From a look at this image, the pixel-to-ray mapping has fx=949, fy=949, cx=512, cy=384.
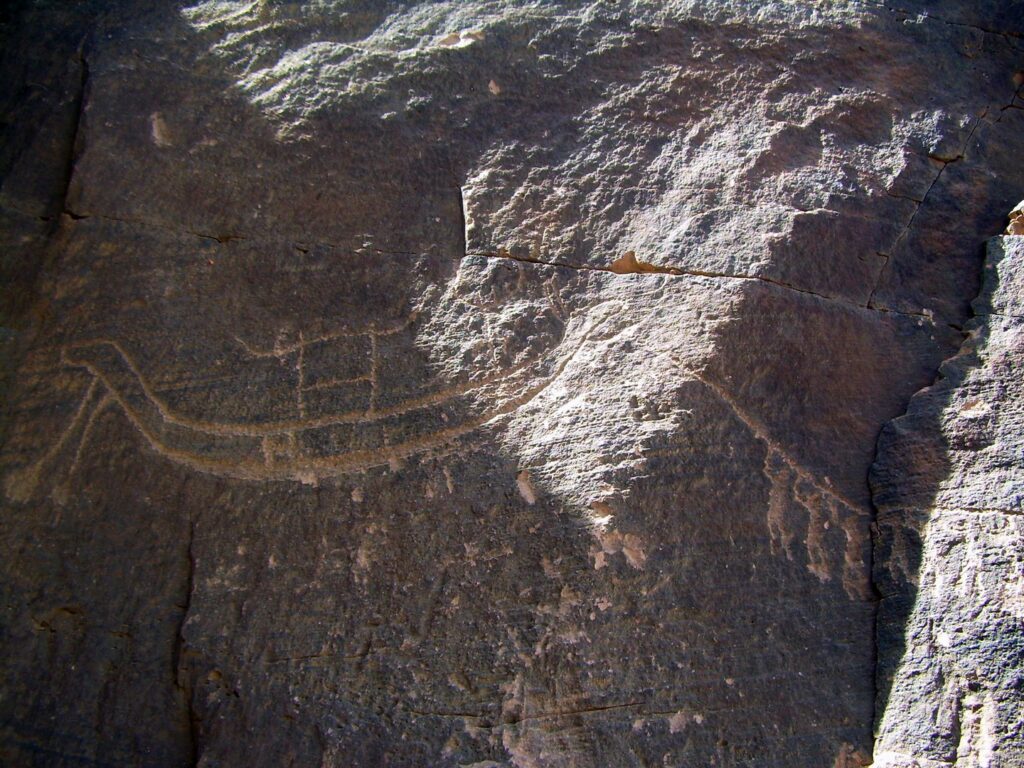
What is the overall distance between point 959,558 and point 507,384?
1111mm

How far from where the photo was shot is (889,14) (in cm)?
282

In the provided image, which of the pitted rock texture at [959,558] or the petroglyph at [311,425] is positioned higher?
the petroglyph at [311,425]

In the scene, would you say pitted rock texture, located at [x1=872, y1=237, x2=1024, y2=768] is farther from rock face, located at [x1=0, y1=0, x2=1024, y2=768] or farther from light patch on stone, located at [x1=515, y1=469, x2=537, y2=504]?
light patch on stone, located at [x1=515, y1=469, x2=537, y2=504]

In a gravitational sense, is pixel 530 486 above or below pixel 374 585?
above

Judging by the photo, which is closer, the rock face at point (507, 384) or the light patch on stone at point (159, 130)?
the rock face at point (507, 384)

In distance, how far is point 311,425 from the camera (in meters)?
2.33

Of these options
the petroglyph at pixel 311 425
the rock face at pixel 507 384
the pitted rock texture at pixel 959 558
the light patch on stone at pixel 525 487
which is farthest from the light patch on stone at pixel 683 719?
the petroglyph at pixel 311 425

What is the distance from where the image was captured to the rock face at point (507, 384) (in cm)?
212

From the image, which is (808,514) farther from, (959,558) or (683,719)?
(683,719)

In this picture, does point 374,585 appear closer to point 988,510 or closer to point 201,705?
point 201,705

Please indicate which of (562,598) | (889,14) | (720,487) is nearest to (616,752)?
(562,598)

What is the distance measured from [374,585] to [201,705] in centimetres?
47

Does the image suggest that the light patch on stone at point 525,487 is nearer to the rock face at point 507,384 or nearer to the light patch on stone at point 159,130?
the rock face at point 507,384

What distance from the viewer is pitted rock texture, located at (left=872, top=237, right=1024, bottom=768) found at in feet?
6.51
